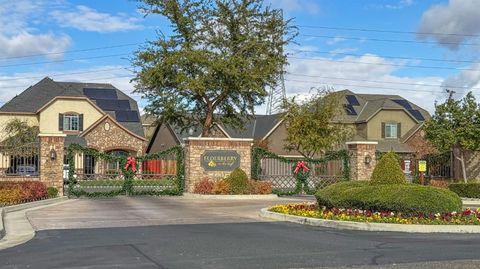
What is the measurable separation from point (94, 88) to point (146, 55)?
88.1ft

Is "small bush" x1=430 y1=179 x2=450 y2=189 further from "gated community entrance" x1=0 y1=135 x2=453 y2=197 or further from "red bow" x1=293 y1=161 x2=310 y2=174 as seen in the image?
"red bow" x1=293 y1=161 x2=310 y2=174

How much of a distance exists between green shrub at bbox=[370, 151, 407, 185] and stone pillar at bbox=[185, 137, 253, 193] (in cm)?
1137

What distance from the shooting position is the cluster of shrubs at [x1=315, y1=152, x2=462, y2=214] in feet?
49.2

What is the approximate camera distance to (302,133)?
4125cm

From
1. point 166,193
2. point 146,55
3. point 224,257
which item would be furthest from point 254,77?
point 224,257

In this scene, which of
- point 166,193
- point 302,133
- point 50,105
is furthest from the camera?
point 50,105

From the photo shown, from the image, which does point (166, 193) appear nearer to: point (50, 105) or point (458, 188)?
point (458, 188)

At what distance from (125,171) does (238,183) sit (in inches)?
207

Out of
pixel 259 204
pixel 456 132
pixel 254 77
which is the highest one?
pixel 254 77

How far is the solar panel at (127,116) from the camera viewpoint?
2114 inches

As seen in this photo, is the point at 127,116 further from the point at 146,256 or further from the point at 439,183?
→ the point at 146,256

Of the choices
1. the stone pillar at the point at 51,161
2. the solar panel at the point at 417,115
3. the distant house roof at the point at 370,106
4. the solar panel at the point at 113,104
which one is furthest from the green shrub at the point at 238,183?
the solar panel at the point at 417,115

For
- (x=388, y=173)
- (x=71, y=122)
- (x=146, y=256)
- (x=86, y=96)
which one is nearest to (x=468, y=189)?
(x=388, y=173)

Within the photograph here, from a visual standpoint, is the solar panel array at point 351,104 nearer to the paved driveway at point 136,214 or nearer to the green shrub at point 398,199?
the paved driveway at point 136,214
